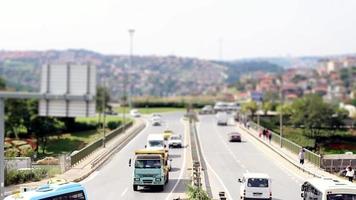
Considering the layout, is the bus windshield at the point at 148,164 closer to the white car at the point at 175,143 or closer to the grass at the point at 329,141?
the white car at the point at 175,143

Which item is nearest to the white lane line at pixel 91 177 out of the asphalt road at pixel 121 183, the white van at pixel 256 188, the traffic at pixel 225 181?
the asphalt road at pixel 121 183

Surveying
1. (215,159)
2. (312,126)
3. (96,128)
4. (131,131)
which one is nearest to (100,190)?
(215,159)

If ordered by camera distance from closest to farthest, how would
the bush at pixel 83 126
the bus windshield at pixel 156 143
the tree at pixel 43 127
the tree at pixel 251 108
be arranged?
the bus windshield at pixel 156 143 → the tree at pixel 43 127 → the bush at pixel 83 126 → the tree at pixel 251 108

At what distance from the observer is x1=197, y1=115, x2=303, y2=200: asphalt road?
41.2 meters

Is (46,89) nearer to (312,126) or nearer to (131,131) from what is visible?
(131,131)

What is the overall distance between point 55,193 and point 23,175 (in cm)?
1376

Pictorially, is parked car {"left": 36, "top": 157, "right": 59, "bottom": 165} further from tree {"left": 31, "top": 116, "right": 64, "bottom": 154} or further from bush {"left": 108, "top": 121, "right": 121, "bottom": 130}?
bush {"left": 108, "top": 121, "right": 121, "bottom": 130}

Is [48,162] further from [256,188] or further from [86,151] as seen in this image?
[256,188]

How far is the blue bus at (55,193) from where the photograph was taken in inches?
1068

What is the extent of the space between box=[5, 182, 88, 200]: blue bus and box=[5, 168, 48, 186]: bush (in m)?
11.6

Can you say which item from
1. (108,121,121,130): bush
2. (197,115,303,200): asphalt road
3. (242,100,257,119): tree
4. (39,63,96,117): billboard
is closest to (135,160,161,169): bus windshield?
(197,115,303,200): asphalt road

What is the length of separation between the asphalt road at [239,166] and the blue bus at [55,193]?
11.1 m

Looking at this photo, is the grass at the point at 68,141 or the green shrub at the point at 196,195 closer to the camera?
the green shrub at the point at 196,195

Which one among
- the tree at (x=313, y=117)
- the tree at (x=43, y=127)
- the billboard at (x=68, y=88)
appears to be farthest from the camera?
the tree at (x=313, y=117)
